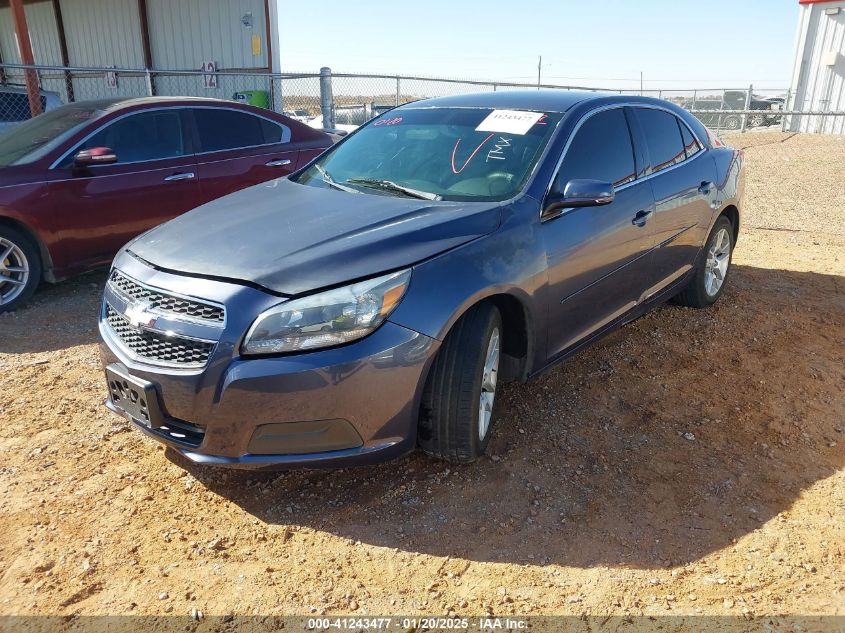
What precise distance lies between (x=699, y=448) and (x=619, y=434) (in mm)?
395

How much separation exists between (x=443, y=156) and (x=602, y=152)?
0.93m

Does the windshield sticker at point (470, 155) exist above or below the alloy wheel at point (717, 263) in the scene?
above

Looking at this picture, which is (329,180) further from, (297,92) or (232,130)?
(297,92)

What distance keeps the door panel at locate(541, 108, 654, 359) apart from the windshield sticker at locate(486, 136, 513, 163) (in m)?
0.32

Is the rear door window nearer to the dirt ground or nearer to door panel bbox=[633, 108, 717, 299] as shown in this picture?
door panel bbox=[633, 108, 717, 299]

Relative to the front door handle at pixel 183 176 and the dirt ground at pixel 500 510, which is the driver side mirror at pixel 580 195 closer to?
the dirt ground at pixel 500 510

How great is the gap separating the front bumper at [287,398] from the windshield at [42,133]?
3589 millimetres

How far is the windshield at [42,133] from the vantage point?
546 centimetres

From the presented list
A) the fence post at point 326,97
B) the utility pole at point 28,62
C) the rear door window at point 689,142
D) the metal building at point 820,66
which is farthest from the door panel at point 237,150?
the metal building at point 820,66

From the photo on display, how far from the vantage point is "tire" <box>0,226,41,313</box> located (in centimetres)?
522

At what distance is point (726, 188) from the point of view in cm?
512

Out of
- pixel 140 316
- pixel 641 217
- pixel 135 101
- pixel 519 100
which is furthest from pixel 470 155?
pixel 135 101

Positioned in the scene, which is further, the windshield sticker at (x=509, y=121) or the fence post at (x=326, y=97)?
the fence post at (x=326, y=97)

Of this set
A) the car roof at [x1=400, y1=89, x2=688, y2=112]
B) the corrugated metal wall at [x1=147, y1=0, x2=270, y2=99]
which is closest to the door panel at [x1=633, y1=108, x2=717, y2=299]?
the car roof at [x1=400, y1=89, x2=688, y2=112]
